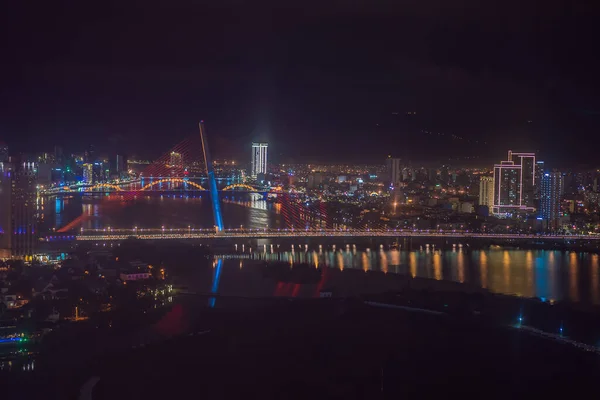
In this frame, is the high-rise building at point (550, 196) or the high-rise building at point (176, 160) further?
the high-rise building at point (176, 160)

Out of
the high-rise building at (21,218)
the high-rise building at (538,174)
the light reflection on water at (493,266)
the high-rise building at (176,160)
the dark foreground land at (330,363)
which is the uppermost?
the high-rise building at (176,160)

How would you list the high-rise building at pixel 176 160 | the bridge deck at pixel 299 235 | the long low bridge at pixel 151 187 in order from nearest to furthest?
the bridge deck at pixel 299 235
the high-rise building at pixel 176 160
the long low bridge at pixel 151 187

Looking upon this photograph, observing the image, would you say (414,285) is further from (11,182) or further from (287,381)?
(11,182)

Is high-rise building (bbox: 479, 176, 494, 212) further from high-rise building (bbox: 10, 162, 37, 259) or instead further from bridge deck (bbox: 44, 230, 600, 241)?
high-rise building (bbox: 10, 162, 37, 259)

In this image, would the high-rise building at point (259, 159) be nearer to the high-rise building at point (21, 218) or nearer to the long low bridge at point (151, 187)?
the long low bridge at point (151, 187)

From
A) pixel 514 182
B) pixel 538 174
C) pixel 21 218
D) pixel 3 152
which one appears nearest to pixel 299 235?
pixel 21 218

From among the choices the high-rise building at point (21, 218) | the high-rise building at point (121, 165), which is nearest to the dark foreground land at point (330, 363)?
the high-rise building at point (21, 218)

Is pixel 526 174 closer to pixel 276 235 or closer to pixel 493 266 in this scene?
pixel 493 266
